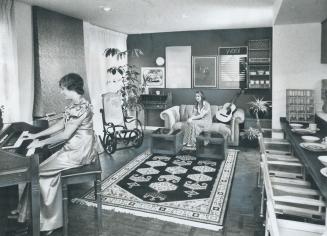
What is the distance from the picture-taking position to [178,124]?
6738 mm

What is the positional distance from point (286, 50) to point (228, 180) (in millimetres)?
2275

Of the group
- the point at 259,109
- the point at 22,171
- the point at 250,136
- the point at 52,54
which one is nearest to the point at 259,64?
the point at 259,109

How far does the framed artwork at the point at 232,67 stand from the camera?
7.60 metres

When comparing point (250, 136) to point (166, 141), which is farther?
point (250, 136)

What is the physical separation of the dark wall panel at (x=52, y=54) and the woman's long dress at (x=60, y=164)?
7.88 feet

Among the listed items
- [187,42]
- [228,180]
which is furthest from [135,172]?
[187,42]

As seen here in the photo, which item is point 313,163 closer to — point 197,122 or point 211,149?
point 211,149

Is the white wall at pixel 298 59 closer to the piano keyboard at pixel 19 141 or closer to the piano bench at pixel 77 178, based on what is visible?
the piano bench at pixel 77 178

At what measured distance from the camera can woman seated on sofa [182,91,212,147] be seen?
6172 mm

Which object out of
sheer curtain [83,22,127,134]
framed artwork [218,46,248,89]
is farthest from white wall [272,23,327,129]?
sheer curtain [83,22,127,134]

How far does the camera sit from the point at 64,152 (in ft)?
9.46

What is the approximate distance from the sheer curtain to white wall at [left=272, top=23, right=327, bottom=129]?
3632mm

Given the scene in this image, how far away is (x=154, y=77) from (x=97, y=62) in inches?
72.8

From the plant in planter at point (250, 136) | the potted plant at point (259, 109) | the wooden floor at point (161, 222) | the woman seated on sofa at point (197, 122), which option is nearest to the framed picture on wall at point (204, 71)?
the potted plant at point (259, 109)
